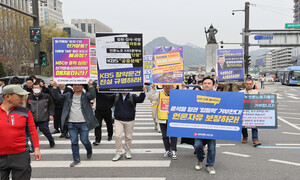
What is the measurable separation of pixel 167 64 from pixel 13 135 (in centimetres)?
489

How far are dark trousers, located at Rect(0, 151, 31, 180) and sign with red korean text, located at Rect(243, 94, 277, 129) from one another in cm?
591

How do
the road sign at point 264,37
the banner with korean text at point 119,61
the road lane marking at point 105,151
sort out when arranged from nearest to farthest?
the banner with korean text at point 119,61, the road lane marking at point 105,151, the road sign at point 264,37

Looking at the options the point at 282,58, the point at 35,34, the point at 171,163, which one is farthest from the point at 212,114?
the point at 282,58

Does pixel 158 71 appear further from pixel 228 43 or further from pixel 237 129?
pixel 228 43

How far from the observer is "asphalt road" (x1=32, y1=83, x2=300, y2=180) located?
16.4 feet

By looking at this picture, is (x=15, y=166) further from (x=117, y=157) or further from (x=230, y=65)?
(x=230, y=65)

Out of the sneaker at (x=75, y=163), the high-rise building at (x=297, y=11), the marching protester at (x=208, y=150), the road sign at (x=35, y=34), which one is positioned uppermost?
the high-rise building at (x=297, y=11)

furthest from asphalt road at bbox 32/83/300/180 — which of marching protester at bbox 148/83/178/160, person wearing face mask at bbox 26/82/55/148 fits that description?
person wearing face mask at bbox 26/82/55/148

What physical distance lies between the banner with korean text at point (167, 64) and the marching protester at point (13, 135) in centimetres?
413

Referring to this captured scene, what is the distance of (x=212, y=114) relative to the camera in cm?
535

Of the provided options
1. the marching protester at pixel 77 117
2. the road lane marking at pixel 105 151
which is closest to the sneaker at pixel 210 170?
the road lane marking at pixel 105 151

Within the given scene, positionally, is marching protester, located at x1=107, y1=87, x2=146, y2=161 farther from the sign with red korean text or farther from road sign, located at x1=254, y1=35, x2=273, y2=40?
road sign, located at x1=254, y1=35, x2=273, y2=40

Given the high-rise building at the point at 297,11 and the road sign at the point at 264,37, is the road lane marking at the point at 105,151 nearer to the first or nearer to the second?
the road sign at the point at 264,37

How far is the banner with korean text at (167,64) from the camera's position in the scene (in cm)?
703
